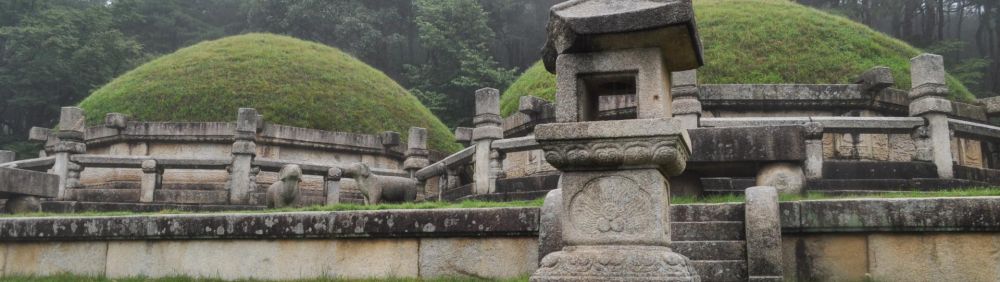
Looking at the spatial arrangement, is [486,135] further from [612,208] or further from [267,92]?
[267,92]

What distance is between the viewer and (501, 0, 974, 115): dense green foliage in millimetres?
13547

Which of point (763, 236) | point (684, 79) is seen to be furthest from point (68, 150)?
point (763, 236)

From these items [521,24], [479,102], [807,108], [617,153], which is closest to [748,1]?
[807,108]

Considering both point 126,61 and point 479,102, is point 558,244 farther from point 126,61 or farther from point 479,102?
point 126,61

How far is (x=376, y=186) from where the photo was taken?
10945 millimetres

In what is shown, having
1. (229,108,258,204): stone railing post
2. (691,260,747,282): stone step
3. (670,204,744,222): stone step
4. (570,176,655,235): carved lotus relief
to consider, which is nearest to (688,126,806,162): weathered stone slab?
(670,204,744,222): stone step

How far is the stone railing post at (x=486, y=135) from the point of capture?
11.0 metres

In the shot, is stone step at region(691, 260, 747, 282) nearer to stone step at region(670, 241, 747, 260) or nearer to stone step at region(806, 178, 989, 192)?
stone step at region(670, 241, 747, 260)

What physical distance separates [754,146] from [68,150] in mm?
12802

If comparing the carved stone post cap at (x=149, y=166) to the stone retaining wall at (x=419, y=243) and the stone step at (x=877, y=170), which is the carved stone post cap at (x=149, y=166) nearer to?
the stone retaining wall at (x=419, y=243)

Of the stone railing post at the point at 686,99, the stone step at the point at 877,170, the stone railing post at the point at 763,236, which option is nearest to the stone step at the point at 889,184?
the stone step at the point at 877,170

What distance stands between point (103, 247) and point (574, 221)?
537 cm

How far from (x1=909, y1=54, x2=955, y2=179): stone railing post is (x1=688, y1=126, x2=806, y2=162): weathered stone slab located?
4.18 metres

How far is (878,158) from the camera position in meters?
10.2
